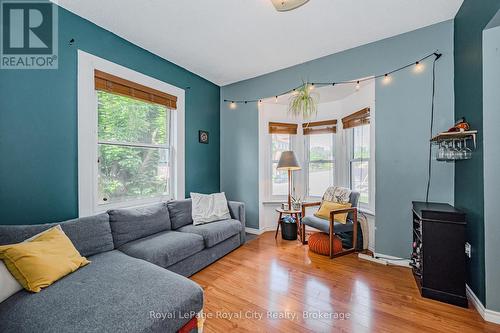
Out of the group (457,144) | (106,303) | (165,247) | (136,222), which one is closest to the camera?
Answer: (106,303)

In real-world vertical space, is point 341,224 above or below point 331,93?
below

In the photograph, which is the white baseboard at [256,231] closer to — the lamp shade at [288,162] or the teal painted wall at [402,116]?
the lamp shade at [288,162]

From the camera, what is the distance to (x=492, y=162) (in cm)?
170

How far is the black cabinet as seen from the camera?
187 cm

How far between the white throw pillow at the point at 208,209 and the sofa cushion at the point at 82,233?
1.10m

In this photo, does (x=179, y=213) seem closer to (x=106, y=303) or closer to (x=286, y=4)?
(x=106, y=303)

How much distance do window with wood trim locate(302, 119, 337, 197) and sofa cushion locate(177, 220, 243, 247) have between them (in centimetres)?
176

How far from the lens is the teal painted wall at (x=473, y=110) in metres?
1.75

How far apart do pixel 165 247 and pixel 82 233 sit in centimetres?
73

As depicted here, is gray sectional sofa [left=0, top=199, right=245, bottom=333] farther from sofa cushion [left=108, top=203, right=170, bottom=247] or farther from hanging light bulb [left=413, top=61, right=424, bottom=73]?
hanging light bulb [left=413, top=61, right=424, bottom=73]

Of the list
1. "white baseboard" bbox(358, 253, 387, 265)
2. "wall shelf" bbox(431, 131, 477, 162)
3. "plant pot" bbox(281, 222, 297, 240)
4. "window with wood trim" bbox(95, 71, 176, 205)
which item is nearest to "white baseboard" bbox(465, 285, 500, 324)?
"white baseboard" bbox(358, 253, 387, 265)

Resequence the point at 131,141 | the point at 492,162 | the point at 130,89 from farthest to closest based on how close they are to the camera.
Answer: the point at 131,141 → the point at 130,89 → the point at 492,162

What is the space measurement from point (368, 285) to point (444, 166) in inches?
61.8

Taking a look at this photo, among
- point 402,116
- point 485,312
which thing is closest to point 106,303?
point 485,312
